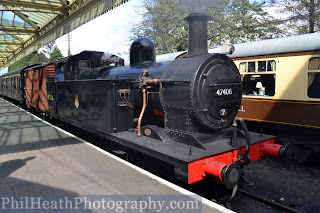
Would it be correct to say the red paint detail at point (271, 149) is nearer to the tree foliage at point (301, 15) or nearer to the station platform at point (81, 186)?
the station platform at point (81, 186)

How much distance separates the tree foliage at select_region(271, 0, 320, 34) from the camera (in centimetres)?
1222

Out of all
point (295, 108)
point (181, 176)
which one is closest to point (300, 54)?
point (295, 108)

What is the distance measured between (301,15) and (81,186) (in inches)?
551

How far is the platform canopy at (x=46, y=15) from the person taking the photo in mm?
6465

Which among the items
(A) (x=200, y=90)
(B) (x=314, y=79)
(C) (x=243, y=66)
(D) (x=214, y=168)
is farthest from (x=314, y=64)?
(D) (x=214, y=168)

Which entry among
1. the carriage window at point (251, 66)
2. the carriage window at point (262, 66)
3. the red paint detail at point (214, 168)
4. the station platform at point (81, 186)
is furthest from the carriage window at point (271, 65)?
the station platform at point (81, 186)

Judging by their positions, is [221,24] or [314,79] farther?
[221,24]

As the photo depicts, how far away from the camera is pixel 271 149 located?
3.74 m

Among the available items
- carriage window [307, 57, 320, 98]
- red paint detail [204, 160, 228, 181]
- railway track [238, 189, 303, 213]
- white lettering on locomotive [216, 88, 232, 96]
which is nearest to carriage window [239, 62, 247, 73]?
carriage window [307, 57, 320, 98]

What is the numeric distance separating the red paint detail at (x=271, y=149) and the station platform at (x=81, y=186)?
1503 mm

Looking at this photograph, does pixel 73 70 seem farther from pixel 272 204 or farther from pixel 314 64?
pixel 314 64

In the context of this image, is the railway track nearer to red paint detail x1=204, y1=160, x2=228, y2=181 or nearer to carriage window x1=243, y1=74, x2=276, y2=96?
red paint detail x1=204, y1=160, x2=228, y2=181

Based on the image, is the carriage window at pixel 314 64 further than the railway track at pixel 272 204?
Yes

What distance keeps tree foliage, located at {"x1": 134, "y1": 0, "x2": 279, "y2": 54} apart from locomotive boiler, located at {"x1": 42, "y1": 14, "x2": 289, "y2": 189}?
11474mm
